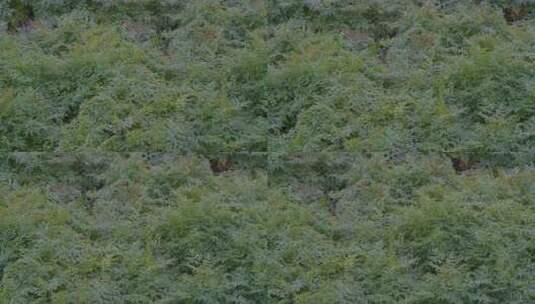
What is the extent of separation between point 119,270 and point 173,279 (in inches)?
14.5

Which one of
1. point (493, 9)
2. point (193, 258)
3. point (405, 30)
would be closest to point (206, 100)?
point (193, 258)

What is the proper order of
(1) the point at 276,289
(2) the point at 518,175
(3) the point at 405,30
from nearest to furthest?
(1) the point at 276,289, (2) the point at 518,175, (3) the point at 405,30

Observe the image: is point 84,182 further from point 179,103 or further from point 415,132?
point 415,132

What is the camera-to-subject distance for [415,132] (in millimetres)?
7324

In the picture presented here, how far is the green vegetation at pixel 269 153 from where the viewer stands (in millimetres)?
6410

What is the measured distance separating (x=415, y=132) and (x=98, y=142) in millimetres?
2412

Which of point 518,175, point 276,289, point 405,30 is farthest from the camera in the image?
point 405,30

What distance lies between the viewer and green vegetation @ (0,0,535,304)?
641 cm

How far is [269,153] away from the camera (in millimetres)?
7172

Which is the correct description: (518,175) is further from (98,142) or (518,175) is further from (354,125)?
(98,142)

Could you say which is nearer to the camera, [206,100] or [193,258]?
[193,258]

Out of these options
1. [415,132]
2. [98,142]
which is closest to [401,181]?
[415,132]

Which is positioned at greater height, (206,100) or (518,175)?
(206,100)

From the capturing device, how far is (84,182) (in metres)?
7.20
